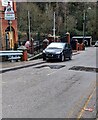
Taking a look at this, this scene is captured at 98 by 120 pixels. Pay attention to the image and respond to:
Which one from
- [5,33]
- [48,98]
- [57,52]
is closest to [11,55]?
[57,52]

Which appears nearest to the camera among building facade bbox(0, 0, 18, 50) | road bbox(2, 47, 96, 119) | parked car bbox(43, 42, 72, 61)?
road bbox(2, 47, 96, 119)

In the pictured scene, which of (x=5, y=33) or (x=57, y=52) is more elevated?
(x=5, y=33)

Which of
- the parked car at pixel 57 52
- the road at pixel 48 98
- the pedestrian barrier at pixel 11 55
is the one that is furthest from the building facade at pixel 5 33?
the road at pixel 48 98

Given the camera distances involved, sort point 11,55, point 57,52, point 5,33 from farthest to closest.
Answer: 1. point 5,33
2. point 57,52
3. point 11,55

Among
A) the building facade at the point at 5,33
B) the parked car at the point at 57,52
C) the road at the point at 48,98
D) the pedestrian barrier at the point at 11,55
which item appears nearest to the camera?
the road at the point at 48,98

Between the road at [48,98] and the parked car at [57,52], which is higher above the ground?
the parked car at [57,52]

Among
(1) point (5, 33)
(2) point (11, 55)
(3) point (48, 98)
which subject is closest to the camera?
(3) point (48, 98)

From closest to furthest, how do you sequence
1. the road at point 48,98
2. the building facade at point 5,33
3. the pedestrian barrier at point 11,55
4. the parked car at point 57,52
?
1. the road at point 48,98
2. the pedestrian barrier at point 11,55
3. the parked car at point 57,52
4. the building facade at point 5,33

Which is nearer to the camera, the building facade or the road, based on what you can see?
the road

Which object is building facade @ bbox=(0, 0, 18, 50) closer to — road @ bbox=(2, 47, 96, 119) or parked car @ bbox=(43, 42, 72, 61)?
parked car @ bbox=(43, 42, 72, 61)

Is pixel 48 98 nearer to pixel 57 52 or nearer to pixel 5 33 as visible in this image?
pixel 57 52

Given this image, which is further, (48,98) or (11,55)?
(11,55)

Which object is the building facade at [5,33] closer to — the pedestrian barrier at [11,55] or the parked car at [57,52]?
the parked car at [57,52]

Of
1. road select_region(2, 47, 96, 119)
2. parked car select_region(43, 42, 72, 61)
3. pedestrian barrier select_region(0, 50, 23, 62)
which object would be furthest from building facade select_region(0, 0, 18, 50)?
road select_region(2, 47, 96, 119)
